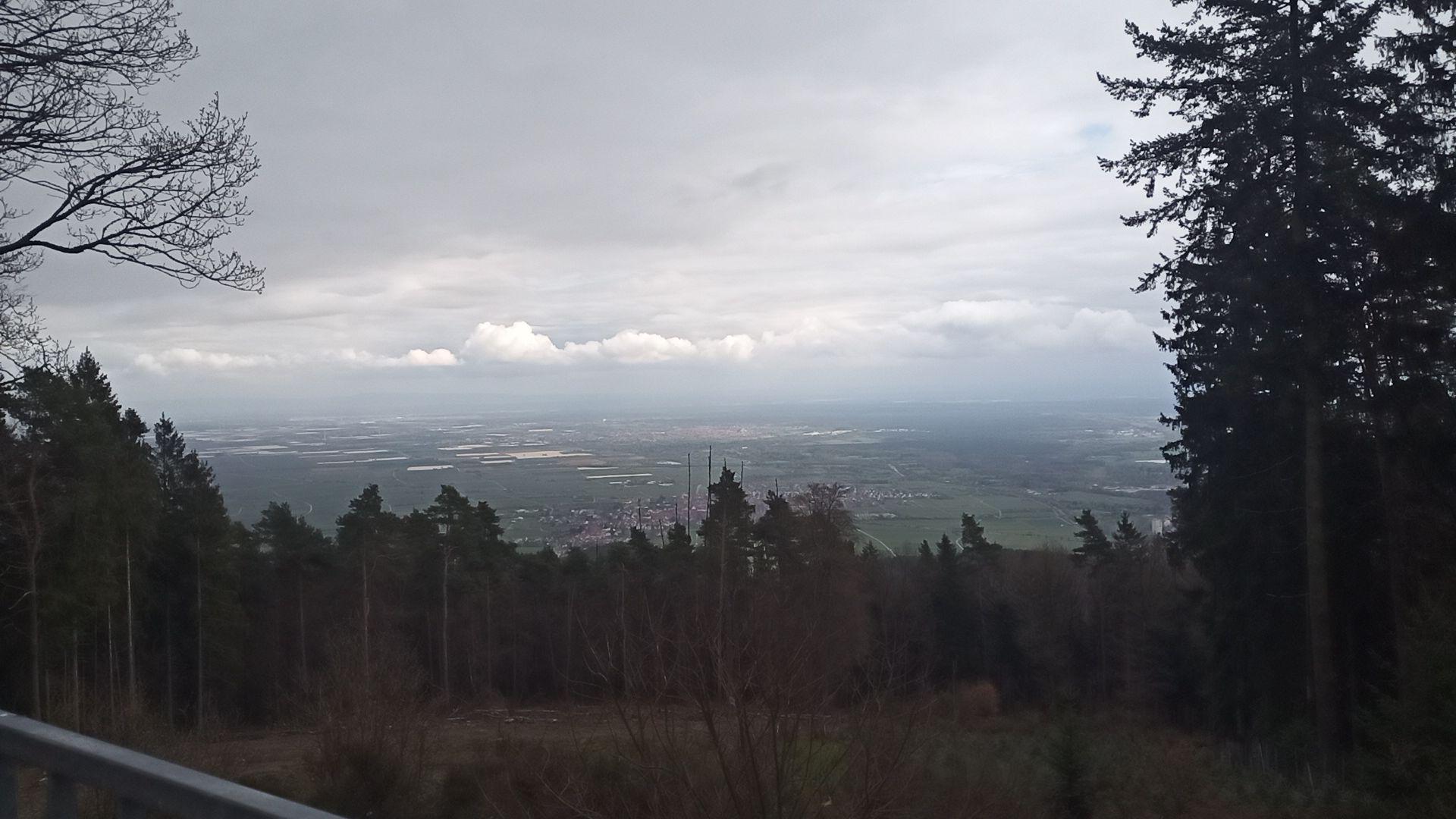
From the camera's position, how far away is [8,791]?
6.73ft

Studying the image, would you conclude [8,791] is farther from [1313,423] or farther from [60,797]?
[1313,423]

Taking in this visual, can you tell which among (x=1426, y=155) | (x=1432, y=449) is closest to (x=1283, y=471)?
(x=1432, y=449)

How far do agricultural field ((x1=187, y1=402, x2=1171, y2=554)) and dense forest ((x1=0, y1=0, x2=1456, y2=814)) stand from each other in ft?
7.56

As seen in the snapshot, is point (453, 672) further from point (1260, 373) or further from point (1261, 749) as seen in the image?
point (1260, 373)

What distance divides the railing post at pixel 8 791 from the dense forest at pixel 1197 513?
328cm

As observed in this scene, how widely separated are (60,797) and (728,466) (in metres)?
19.2

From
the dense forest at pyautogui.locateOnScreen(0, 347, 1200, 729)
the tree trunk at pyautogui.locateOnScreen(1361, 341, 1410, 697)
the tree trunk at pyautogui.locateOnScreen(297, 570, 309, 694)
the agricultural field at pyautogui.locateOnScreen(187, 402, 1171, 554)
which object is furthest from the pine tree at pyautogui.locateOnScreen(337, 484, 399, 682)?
the tree trunk at pyautogui.locateOnScreen(1361, 341, 1410, 697)

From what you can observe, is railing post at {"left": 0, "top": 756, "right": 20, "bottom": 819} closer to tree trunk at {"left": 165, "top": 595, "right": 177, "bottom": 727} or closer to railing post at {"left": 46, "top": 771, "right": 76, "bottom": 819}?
railing post at {"left": 46, "top": 771, "right": 76, "bottom": 819}

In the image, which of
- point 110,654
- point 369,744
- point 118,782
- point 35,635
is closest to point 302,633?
point 110,654

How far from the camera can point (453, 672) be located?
29.7m

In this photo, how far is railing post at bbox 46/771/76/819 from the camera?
1928 millimetres

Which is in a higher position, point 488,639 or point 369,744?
point 369,744

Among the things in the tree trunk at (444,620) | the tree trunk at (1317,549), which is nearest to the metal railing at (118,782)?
the tree trunk at (1317,549)

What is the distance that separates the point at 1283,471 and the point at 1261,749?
5126 mm
